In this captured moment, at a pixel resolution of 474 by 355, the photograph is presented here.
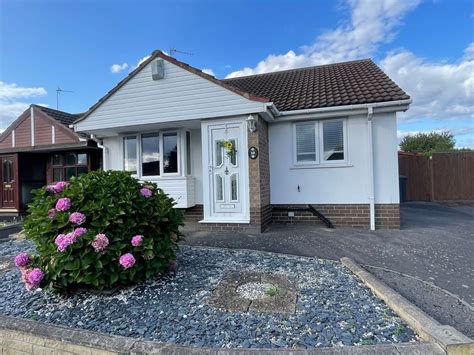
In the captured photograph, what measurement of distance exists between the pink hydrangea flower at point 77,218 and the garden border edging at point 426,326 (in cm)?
350

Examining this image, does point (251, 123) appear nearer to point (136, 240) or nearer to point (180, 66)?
point (180, 66)

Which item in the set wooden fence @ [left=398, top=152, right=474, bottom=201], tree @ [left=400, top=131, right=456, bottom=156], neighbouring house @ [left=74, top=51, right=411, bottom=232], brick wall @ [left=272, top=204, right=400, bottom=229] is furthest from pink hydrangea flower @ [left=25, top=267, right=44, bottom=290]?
tree @ [left=400, top=131, right=456, bottom=156]

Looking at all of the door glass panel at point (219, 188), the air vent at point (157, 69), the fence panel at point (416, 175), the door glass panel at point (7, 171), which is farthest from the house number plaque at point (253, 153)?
the door glass panel at point (7, 171)

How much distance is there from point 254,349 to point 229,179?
16.9 ft

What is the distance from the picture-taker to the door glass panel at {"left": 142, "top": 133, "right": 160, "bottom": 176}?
8.42 m

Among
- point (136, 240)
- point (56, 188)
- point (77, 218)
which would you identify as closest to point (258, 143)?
point (136, 240)

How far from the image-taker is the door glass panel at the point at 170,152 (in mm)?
8211

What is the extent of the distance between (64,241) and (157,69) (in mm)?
5649

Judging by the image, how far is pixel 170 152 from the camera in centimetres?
829

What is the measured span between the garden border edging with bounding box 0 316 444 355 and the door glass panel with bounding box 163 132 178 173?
18.3ft

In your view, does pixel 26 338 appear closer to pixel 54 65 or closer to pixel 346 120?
pixel 346 120

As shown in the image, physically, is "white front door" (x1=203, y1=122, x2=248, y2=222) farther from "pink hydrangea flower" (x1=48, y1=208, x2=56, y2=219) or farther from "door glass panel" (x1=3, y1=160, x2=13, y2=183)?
"door glass panel" (x1=3, y1=160, x2=13, y2=183)

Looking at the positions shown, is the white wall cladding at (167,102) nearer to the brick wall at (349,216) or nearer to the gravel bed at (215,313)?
the brick wall at (349,216)

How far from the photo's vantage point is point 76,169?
11.6 m
